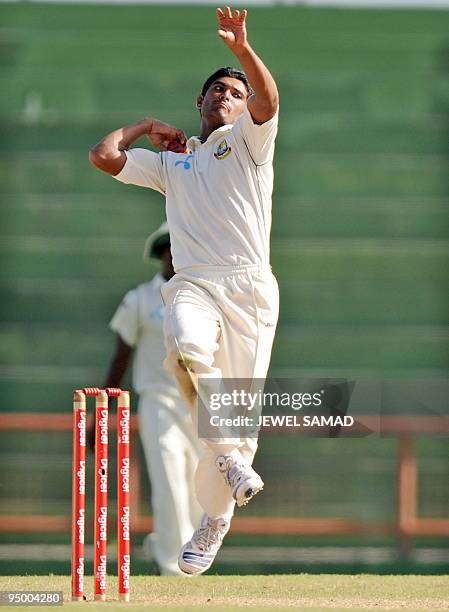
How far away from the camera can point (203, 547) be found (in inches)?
241

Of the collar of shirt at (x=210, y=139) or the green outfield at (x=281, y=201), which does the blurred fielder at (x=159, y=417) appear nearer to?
the green outfield at (x=281, y=201)

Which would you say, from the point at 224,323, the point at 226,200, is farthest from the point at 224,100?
the point at 224,323

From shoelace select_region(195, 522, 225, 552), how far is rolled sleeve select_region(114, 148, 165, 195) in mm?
1307

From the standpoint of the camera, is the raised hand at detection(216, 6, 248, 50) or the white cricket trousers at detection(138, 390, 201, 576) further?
the white cricket trousers at detection(138, 390, 201, 576)

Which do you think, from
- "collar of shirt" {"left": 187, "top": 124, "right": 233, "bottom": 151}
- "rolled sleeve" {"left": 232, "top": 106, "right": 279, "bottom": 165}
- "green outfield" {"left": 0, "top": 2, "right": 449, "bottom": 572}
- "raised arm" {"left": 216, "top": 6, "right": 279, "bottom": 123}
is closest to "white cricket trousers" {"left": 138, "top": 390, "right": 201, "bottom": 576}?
"green outfield" {"left": 0, "top": 2, "right": 449, "bottom": 572}

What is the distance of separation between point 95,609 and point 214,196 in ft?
5.29

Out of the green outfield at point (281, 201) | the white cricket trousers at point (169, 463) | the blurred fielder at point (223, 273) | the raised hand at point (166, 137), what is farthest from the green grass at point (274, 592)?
the green outfield at point (281, 201)

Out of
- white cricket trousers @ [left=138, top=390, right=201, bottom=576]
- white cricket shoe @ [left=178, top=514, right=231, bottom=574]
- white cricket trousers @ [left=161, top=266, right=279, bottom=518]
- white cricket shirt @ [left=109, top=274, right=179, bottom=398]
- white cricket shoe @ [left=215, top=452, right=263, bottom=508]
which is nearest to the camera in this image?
white cricket shoe @ [left=215, top=452, right=263, bottom=508]

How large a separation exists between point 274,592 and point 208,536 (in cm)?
77

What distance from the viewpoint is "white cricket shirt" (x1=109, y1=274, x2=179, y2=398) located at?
28.0 ft

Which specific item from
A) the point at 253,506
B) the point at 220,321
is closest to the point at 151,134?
the point at 220,321

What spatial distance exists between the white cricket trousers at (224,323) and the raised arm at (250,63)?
1.93 feet

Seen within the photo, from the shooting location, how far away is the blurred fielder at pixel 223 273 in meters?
5.93

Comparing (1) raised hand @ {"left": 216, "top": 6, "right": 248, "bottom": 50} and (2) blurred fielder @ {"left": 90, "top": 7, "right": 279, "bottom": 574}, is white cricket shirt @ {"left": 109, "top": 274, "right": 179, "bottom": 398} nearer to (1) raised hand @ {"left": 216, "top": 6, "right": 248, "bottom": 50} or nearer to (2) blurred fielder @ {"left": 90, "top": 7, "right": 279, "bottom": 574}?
(2) blurred fielder @ {"left": 90, "top": 7, "right": 279, "bottom": 574}
